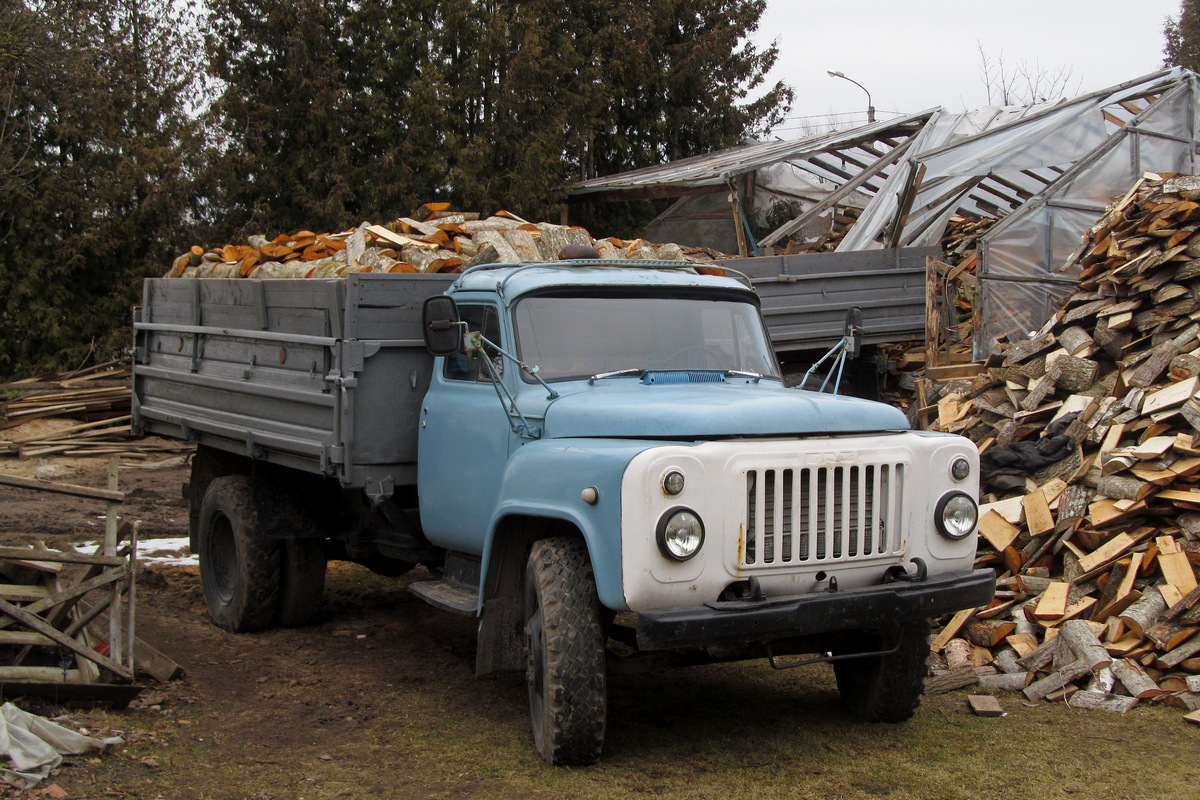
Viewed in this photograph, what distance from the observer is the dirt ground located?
4.40 metres

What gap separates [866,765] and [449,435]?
2551mm

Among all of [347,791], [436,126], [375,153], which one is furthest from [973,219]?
[347,791]

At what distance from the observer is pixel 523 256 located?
7.64m

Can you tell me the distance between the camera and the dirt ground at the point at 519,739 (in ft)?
14.4

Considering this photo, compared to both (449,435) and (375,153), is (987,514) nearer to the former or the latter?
(449,435)

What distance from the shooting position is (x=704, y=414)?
4.41 metres

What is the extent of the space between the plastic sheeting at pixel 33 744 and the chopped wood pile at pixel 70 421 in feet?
33.2

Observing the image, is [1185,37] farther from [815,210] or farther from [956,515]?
[956,515]

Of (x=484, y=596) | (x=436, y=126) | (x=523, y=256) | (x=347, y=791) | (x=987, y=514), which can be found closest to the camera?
(x=347, y=791)

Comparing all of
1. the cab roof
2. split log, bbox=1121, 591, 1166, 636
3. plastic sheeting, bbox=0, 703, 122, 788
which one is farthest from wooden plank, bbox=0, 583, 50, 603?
split log, bbox=1121, 591, 1166, 636

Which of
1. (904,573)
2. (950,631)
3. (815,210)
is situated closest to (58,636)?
(904,573)

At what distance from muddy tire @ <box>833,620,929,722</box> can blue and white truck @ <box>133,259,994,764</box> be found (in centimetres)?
1

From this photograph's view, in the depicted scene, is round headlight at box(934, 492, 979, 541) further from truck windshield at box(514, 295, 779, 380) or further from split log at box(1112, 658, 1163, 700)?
split log at box(1112, 658, 1163, 700)

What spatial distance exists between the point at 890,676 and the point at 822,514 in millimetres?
1080
